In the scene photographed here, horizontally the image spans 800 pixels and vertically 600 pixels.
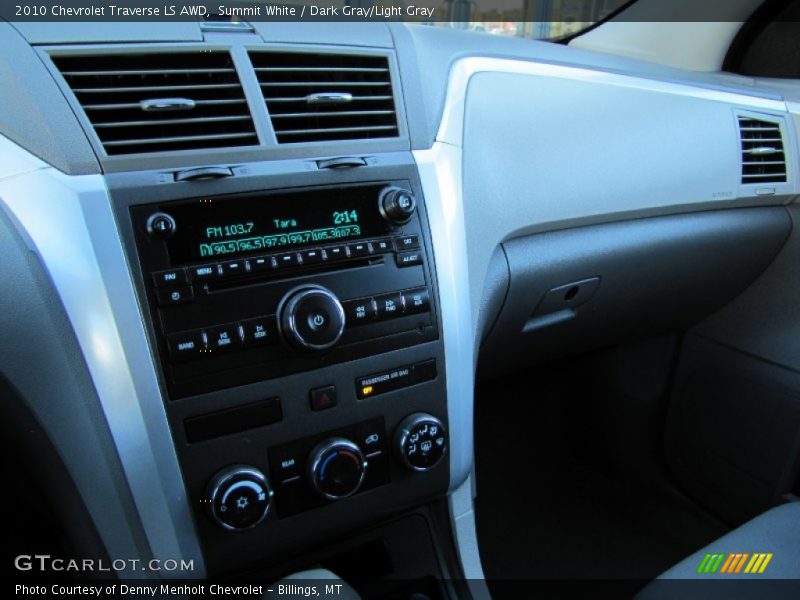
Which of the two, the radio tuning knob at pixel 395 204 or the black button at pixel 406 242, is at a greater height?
the radio tuning knob at pixel 395 204

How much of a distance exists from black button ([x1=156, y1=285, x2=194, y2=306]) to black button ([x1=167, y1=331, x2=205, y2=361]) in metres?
0.04

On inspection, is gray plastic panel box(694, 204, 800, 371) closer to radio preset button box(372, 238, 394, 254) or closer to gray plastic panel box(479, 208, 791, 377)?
gray plastic panel box(479, 208, 791, 377)

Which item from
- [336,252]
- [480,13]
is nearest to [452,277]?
[336,252]

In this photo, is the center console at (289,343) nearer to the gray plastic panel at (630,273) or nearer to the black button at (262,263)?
the black button at (262,263)

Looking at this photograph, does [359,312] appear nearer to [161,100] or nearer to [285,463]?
[285,463]

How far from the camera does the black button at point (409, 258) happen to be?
2.95 feet

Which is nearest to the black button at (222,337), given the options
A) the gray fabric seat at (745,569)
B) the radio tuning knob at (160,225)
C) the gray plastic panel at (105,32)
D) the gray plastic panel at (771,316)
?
the radio tuning knob at (160,225)

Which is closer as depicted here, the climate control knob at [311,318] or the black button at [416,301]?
the climate control knob at [311,318]

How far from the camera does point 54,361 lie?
2.38 ft

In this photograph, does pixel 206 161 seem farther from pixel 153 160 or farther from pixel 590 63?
pixel 590 63

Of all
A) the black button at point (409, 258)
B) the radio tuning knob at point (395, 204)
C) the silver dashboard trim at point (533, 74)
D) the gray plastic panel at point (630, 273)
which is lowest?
the gray plastic panel at point (630, 273)

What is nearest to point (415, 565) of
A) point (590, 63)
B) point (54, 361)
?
point (54, 361)

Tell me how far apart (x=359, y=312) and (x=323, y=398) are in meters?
0.12

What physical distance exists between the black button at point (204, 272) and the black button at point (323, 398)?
0.20 m
